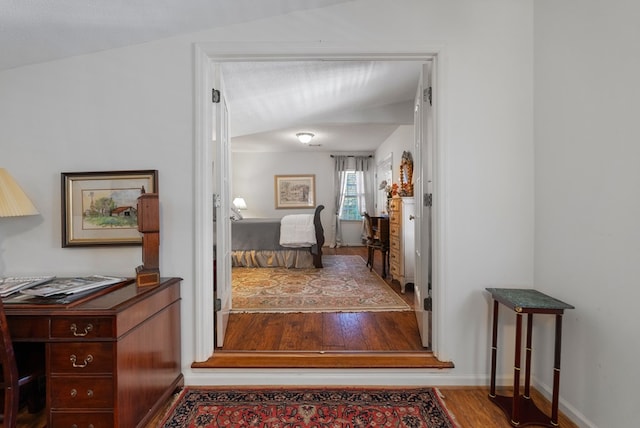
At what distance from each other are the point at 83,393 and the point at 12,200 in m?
1.10

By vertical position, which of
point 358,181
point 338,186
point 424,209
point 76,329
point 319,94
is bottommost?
point 76,329

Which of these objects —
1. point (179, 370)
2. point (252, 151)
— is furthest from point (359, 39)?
point (252, 151)

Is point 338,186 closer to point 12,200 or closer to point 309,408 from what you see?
point 309,408

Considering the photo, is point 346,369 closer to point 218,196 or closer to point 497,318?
point 497,318

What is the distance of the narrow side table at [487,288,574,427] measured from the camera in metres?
1.34

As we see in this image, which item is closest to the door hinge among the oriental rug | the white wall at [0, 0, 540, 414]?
the white wall at [0, 0, 540, 414]

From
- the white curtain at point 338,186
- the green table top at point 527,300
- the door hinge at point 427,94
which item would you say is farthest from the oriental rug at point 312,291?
the white curtain at point 338,186

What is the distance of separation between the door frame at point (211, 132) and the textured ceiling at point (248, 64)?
0.19 meters

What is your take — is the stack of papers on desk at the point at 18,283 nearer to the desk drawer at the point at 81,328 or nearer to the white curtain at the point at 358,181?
the desk drawer at the point at 81,328

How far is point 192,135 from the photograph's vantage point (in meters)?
1.70

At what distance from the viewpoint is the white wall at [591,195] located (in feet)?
3.85

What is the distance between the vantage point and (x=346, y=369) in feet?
5.57

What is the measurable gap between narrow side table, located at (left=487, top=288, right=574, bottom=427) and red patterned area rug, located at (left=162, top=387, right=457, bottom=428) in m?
0.33

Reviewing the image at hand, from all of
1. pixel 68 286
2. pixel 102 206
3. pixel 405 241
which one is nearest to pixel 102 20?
pixel 102 206
